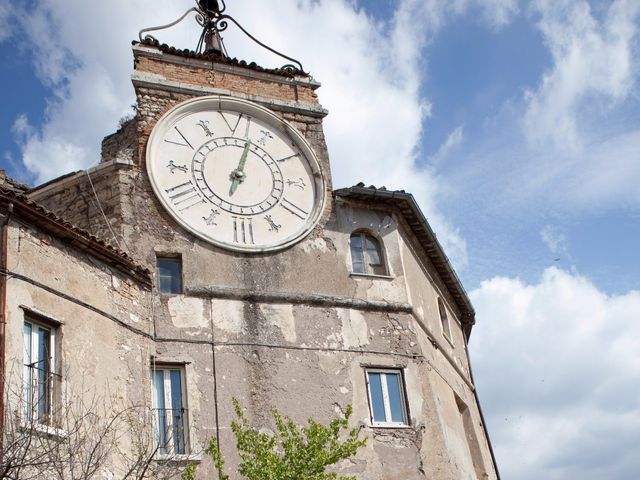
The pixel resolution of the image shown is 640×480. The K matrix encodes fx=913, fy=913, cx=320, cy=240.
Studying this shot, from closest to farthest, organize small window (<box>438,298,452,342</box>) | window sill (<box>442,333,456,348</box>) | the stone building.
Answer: the stone building
window sill (<box>442,333,456,348</box>)
small window (<box>438,298,452,342</box>)

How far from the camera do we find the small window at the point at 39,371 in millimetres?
11141

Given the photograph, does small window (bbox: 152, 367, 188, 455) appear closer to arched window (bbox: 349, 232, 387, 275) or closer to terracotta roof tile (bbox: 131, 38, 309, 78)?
arched window (bbox: 349, 232, 387, 275)

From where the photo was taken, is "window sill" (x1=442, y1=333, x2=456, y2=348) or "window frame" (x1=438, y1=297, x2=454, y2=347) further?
"window frame" (x1=438, y1=297, x2=454, y2=347)

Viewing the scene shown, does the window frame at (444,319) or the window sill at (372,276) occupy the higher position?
the window frame at (444,319)

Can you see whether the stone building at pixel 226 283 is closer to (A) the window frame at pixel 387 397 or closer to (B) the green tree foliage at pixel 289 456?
(A) the window frame at pixel 387 397

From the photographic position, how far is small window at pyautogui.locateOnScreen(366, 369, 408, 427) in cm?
1519

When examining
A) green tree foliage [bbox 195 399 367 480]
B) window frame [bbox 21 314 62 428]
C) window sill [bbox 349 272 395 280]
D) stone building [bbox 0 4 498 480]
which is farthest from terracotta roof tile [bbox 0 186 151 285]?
window sill [bbox 349 272 395 280]

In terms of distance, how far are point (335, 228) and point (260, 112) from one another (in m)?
2.71

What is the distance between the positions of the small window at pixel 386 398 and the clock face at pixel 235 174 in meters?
2.82

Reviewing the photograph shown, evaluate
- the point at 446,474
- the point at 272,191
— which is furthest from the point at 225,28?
the point at 446,474

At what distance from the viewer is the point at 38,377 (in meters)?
11.5

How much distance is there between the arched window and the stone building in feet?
0.10

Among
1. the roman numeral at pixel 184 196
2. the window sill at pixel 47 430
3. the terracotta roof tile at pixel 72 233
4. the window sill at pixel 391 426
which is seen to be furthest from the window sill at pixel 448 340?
the window sill at pixel 47 430

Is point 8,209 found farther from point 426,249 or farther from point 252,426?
point 426,249
